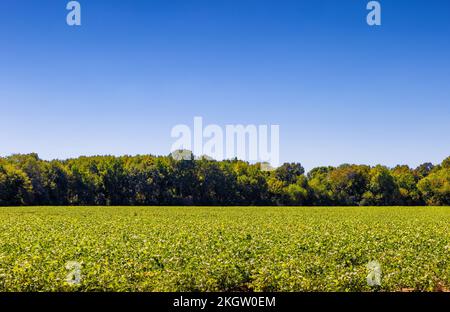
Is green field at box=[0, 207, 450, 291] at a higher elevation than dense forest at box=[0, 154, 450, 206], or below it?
below

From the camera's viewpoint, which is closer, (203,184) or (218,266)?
(218,266)

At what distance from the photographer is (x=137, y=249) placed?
2209cm

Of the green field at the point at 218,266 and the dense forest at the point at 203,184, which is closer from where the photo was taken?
the green field at the point at 218,266

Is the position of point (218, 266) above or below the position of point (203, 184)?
below

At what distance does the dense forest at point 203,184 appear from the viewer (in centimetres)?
11356

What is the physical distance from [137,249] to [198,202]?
103389 mm

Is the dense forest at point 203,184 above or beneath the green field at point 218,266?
above

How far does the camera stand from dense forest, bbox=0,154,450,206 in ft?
373

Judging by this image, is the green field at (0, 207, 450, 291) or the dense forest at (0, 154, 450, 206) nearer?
the green field at (0, 207, 450, 291)

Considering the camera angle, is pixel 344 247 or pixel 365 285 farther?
pixel 344 247

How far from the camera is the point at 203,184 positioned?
5039 inches
